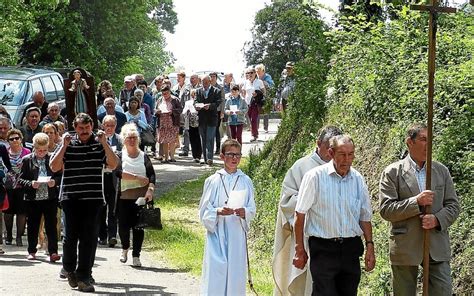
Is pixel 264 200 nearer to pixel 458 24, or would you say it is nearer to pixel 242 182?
pixel 458 24

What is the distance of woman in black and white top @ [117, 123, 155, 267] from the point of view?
49.1 ft

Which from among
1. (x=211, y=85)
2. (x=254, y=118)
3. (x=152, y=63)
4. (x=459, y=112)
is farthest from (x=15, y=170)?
(x=152, y=63)

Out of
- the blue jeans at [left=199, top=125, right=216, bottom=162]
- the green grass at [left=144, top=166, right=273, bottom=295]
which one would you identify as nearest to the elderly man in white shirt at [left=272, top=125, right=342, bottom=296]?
the green grass at [left=144, top=166, right=273, bottom=295]

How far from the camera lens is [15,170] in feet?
54.5

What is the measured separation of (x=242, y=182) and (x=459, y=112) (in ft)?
8.25

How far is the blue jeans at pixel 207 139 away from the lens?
26.4 m

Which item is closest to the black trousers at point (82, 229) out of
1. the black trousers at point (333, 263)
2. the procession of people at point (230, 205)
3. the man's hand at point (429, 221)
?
the procession of people at point (230, 205)

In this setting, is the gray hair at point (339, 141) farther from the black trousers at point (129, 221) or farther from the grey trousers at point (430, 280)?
the black trousers at point (129, 221)

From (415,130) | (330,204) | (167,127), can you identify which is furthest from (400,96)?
(167,127)

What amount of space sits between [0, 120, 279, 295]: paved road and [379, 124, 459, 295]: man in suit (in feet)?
13.1

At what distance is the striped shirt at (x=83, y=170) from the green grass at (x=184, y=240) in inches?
88.1

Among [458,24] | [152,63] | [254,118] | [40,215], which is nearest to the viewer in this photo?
[458,24]

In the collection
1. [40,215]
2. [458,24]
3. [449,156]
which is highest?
[458,24]

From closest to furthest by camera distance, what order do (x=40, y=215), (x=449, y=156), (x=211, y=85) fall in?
1. (x=449, y=156)
2. (x=40, y=215)
3. (x=211, y=85)
